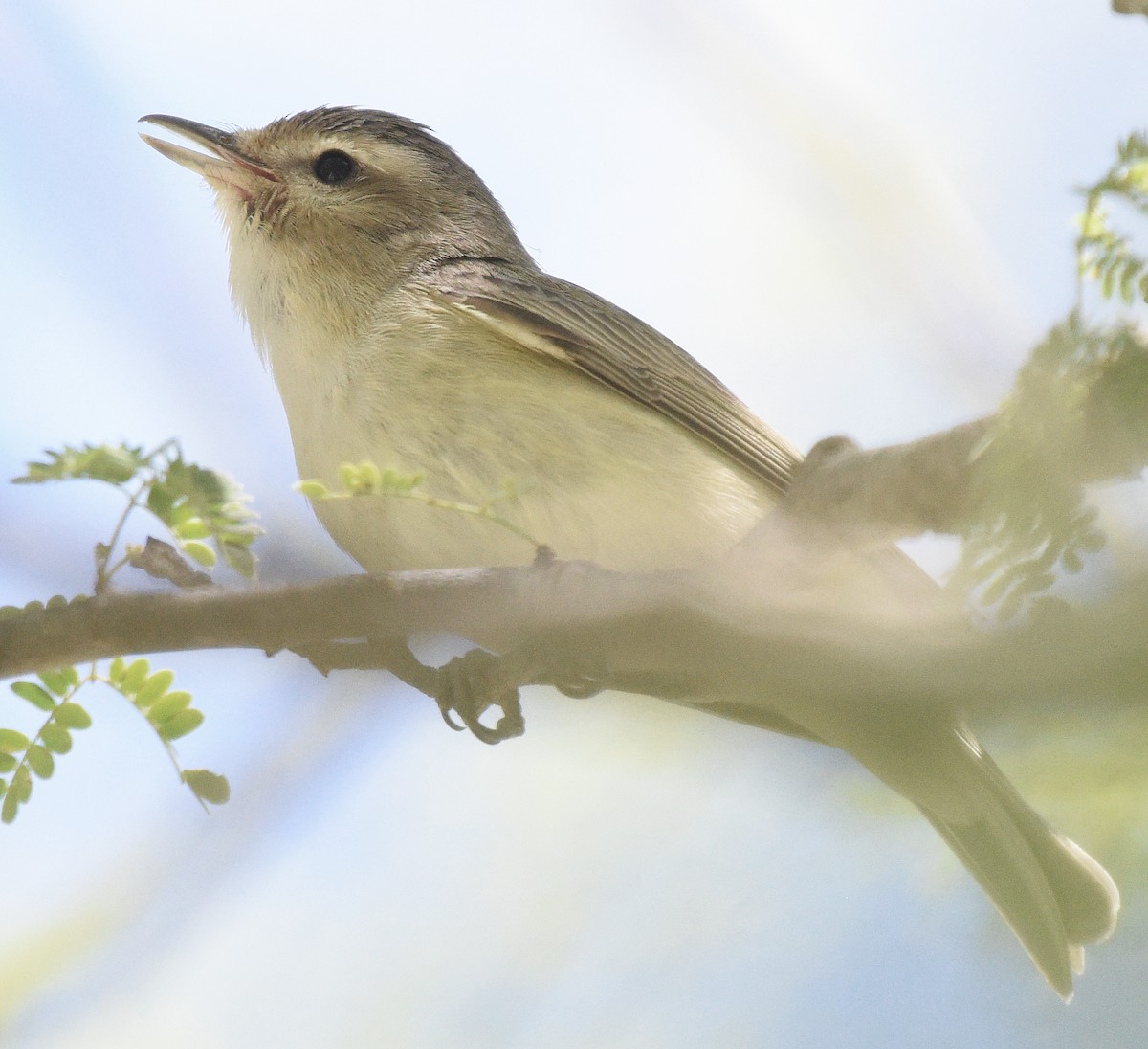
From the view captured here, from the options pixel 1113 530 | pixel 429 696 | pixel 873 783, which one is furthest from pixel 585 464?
pixel 1113 530

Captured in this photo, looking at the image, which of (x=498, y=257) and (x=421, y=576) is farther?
(x=498, y=257)

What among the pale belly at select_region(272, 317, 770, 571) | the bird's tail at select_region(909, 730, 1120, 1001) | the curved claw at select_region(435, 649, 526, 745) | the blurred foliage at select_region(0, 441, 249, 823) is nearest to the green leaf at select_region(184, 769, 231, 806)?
the blurred foliage at select_region(0, 441, 249, 823)

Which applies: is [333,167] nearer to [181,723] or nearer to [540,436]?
[540,436]

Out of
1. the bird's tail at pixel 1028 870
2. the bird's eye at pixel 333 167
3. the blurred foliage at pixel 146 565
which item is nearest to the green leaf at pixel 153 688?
the blurred foliage at pixel 146 565

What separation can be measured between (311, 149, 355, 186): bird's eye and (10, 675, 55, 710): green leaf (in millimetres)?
2526

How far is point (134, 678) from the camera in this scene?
7.80 feet

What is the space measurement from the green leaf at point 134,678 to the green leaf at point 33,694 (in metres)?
0.13

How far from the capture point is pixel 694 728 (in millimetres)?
3488

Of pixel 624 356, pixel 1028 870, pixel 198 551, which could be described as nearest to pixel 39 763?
pixel 198 551

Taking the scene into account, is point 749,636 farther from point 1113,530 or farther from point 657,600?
point 1113,530

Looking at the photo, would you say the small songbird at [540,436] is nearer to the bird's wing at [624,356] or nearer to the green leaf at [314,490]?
Answer: the bird's wing at [624,356]

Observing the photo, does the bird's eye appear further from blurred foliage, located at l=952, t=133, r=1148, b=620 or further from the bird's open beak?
blurred foliage, located at l=952, t=133, r=1148, b=620

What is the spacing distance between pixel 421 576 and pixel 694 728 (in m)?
1.49

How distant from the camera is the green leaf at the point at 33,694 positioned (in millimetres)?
2289
